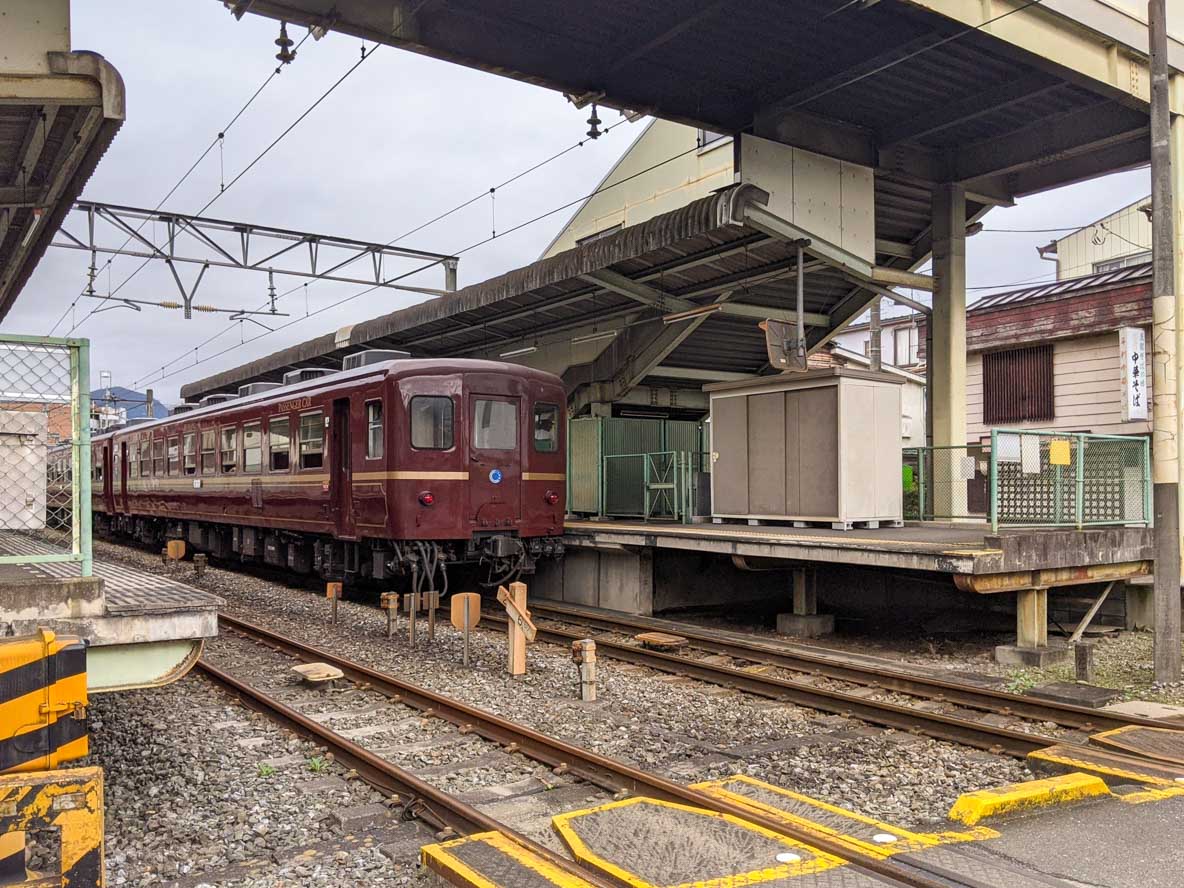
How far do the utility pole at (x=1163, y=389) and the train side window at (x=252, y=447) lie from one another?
12110mm

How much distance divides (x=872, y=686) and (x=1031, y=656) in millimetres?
1951

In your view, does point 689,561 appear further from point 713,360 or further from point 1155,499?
point 1155,499

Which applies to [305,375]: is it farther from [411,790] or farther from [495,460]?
[411,790]

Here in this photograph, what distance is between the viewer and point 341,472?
42.4 ft

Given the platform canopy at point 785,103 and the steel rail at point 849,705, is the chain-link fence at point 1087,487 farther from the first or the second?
the steel rail at point 849,705

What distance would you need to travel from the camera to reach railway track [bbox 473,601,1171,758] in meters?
6.76

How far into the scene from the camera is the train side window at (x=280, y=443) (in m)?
14.4

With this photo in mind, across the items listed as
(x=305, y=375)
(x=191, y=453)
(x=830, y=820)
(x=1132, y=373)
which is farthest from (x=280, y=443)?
(x=1132, y=373)

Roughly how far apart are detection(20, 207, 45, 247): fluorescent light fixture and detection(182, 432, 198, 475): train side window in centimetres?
1042

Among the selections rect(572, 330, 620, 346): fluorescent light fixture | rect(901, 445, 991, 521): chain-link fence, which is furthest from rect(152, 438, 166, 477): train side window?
rect(901, 445, 991, 521): chain-link fence

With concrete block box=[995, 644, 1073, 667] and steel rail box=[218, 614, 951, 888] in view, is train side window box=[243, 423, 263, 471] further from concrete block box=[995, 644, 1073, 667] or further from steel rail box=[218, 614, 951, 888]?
concrete block box=[995, 644, 1073, 667]

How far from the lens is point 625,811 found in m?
4.75

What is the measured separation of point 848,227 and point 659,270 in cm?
255

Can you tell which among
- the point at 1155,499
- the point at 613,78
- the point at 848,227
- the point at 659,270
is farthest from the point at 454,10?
the point at 1155,499
